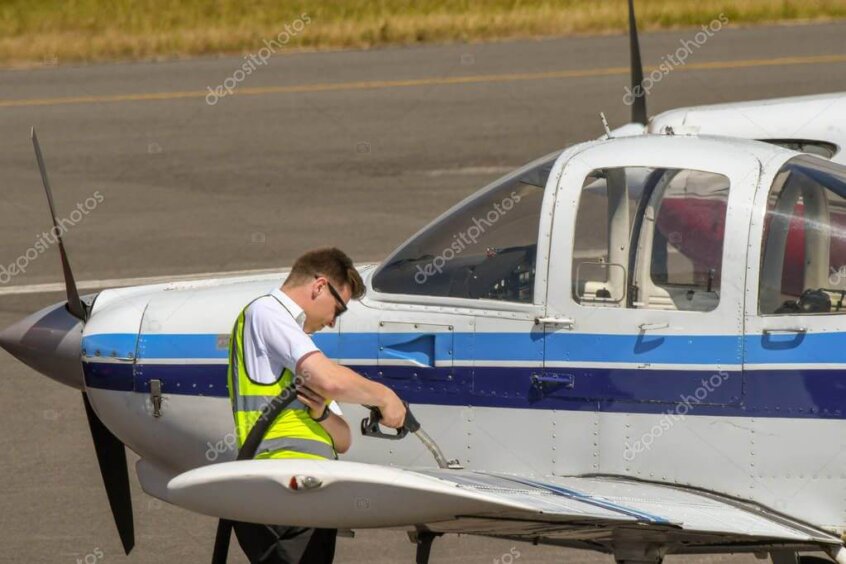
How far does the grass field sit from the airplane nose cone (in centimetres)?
1458

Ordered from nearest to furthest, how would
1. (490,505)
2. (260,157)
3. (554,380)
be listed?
1. (490,505)
2. (554,380)
3. (260,157)

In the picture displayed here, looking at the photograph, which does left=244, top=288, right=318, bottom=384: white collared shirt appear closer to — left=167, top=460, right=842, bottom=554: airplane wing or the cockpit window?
left=167, top=460, right=842, bottom=554: airplane wing

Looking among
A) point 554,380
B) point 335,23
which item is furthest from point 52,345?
point 335,23

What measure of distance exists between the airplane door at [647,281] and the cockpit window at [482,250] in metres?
0.20

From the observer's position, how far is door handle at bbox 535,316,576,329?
21.1 feet

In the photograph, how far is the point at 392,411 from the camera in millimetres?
5875

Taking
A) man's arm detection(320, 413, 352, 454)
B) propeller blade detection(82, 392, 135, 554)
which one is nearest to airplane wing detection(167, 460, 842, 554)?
man's arm detection(320, 413, 352, 454)

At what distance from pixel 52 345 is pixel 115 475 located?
75cm

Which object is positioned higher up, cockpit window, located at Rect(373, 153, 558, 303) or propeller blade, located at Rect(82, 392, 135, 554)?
cockpit window, located at Rect(373, 153, 558, 303)

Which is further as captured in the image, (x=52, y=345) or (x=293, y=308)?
(x=52, y=345)

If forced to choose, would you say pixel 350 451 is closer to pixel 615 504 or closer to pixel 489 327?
pixel 489 327

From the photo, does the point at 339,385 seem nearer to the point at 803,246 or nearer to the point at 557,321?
the point at 557,321

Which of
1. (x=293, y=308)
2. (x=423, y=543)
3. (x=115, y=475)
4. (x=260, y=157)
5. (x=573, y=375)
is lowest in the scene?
(x=423, y=543)

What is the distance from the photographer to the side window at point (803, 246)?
20.6 ft
